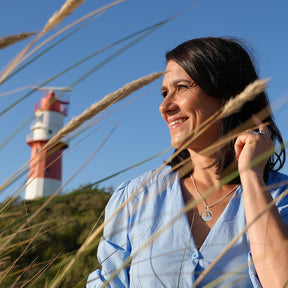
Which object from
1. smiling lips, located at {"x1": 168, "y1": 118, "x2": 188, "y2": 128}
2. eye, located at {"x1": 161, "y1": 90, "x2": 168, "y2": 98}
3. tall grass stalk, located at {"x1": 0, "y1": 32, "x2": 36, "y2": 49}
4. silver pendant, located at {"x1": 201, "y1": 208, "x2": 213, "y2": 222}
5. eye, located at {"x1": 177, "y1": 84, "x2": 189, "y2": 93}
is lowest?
tall grass stalk, located at {"x1": 0, "y1": 32, "x2": 36, "y2": 49}

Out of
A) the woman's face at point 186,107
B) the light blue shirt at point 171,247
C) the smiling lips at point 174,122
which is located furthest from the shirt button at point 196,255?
the smiling lips at point 174,122

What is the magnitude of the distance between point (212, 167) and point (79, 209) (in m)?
8.37

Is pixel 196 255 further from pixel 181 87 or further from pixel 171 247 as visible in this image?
pixel 181 87

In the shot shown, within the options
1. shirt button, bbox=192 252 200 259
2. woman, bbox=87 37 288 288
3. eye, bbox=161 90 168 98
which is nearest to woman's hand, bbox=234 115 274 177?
woman, bbox=87 37 288 288

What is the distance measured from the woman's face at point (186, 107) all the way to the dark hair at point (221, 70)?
0.12 feet

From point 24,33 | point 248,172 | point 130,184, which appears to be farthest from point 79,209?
point 24,33

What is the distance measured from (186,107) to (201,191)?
1.66 feet

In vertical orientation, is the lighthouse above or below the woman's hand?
above

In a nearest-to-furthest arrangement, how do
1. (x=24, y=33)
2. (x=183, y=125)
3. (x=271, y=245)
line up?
1. (x=24, y=33)
2. (x=271, y=245)
3. (x=183, y=125)

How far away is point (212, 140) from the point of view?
2.35 m

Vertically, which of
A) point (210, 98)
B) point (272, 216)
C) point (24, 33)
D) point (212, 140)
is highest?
point (210, 98)

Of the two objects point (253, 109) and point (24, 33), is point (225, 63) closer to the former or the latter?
point (253, 109)

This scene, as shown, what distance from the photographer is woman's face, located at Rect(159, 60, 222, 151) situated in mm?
2273

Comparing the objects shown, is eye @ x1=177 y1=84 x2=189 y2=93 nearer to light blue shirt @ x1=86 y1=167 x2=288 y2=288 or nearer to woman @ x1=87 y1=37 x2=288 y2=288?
woman @ x1=87 y1=37 x2=288 y2=288
